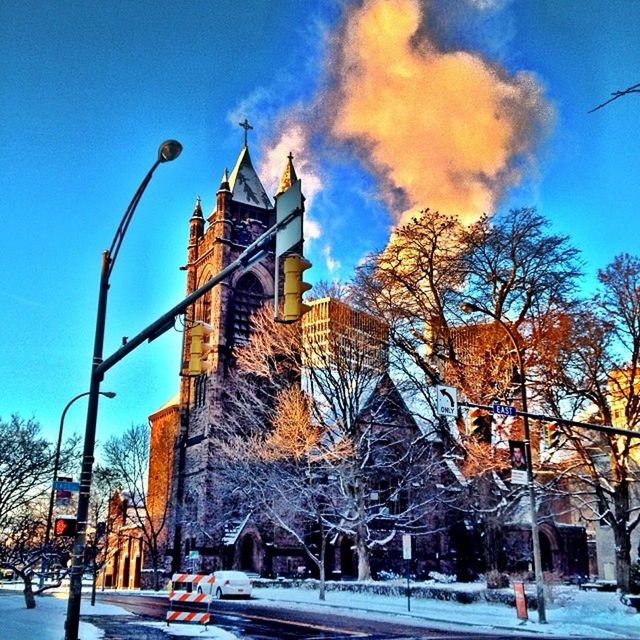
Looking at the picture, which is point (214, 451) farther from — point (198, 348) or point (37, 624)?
point (198, 348)

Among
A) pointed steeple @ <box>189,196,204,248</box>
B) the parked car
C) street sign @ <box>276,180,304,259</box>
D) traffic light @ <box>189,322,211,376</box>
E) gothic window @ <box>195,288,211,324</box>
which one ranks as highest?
pointed steeple @ <box>189,196,204,248</box>

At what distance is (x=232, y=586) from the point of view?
31.5 meters

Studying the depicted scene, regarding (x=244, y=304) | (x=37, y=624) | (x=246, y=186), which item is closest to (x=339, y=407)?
(x=37, y=624)

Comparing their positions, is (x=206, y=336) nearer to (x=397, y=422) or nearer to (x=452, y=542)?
(x=397, y=422)

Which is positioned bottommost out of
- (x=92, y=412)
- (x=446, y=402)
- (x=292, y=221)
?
(x=92, y=412)

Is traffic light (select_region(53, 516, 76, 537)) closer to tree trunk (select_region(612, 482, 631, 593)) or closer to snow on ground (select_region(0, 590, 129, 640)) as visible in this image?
snow on ground (select_region(0, 590, 129, 640))

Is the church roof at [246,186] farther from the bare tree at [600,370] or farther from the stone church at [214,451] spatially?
the bare tree at [600,370]

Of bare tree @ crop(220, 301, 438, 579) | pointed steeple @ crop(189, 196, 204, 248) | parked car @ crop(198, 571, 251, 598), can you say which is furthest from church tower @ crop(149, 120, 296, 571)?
parked car @ crop(198, 571, 251, 598)

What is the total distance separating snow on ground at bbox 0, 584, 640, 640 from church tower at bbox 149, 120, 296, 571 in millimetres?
25142

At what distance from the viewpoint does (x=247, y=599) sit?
31.6 meters

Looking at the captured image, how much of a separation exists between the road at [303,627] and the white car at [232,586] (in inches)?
281

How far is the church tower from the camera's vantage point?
54.1 m

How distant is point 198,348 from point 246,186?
6006 centimetres

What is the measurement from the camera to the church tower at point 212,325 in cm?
5412
